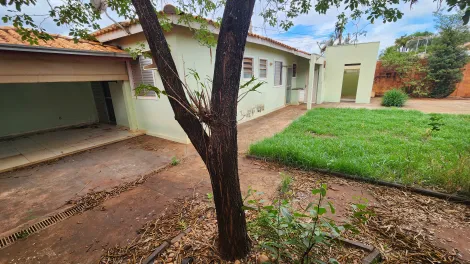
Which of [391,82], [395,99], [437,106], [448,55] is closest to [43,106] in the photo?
[395,99]

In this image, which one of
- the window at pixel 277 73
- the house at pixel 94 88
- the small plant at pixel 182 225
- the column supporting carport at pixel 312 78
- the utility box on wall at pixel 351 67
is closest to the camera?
the small plant at pixel 182 225

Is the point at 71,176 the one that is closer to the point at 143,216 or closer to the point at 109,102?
the point at 143,216

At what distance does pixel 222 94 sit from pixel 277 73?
890 cm

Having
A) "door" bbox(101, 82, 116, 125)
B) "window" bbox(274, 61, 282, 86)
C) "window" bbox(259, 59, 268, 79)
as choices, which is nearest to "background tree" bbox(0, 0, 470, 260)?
"door" bbox(101, 82, 116, 125)

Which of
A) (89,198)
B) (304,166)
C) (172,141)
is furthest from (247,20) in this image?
(172,141)

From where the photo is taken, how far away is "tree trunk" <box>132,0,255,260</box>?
4.49 ft

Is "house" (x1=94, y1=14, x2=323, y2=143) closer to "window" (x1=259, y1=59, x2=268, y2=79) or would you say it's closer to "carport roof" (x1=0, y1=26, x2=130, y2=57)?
"window" (x1=259, y1=59, x2=268, y2=79)

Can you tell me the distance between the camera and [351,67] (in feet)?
38.1

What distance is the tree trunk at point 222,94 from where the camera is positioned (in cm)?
137

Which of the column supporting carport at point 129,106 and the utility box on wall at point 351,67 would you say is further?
the utility box on wall at point 351,67

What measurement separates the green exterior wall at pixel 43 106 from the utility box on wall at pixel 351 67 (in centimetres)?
1227

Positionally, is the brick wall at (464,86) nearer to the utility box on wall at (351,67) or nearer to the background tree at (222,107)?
the utility box on wall at (351,67)

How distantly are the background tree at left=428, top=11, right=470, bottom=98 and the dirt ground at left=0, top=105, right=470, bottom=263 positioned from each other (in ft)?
46.5

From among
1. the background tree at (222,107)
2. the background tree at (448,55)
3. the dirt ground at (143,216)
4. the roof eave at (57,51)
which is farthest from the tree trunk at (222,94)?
the background tree at (448,55)
